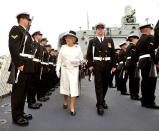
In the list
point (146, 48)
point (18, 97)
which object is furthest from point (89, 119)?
point (146, 48)

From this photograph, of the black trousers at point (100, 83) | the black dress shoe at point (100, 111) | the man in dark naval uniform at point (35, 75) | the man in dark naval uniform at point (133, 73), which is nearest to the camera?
the black dress shoe at point (100, 111)

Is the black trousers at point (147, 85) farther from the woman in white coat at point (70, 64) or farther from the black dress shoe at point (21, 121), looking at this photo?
the black dress shoe at point (21, 121)

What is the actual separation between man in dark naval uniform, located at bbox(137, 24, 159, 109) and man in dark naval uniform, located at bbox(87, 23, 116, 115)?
685mm

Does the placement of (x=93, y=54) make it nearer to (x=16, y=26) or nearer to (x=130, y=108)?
(x=130, y=108)

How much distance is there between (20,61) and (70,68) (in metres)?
1.74

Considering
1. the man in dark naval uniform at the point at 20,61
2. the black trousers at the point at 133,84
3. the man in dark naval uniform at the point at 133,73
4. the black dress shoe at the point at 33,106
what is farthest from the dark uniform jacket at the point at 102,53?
the black trousers at the point at 133,84

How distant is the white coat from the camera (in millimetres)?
7136

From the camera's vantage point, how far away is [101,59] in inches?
A: 283

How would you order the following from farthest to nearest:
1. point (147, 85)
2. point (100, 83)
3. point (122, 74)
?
1. point (122, 74)
2. point (147, 85)
3. point (100, 83)

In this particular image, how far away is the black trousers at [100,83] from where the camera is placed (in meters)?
6.99

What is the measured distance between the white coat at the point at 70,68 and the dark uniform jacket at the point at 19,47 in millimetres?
Answer: 1393

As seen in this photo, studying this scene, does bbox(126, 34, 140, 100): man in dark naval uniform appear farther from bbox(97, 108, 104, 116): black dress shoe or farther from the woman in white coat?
bbox(97, 108, 104, 116): black dress shoe

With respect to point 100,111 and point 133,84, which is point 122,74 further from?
point 100,111

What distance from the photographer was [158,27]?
17.5 ft
